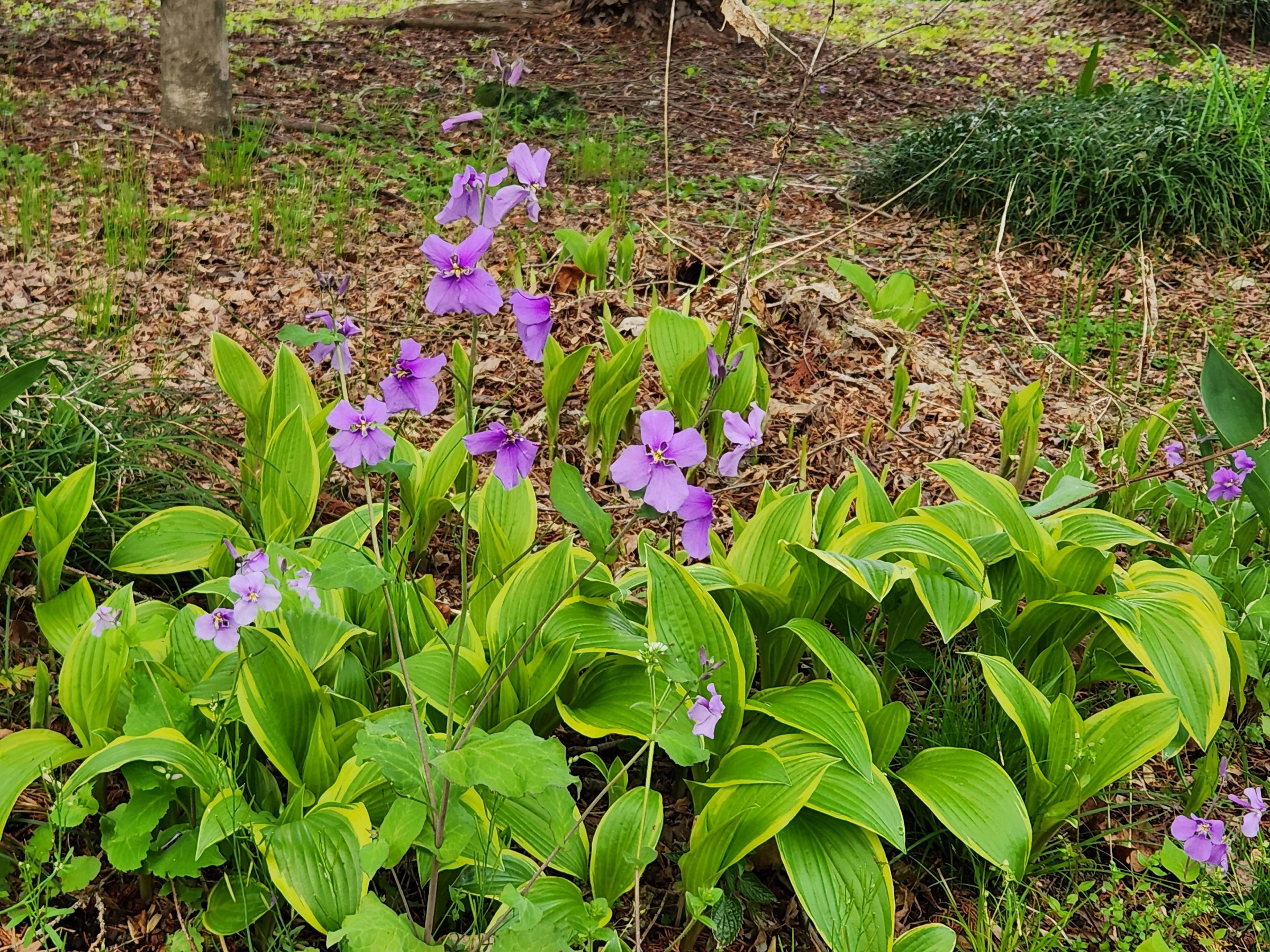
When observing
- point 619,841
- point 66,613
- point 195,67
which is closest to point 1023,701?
point 619,841

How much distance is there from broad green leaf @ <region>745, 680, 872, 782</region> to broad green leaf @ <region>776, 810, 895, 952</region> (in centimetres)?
11

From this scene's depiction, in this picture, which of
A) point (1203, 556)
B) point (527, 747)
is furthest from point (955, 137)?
point (527, 747)

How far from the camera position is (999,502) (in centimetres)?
186

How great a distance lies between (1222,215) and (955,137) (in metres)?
1.19

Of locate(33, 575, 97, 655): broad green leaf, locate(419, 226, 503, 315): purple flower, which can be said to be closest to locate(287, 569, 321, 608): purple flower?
locate(419, 226, 503, 315): purple flower

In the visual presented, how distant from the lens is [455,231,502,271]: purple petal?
103 centimetres

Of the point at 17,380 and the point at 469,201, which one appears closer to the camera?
the point at 469,201

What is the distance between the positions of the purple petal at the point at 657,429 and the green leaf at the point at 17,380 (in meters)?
1.16

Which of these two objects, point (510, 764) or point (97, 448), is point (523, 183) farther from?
point (97, 448)

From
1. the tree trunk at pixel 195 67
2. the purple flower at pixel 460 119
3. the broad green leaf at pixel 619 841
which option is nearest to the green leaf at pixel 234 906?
the broad green leaf at pixel 619 841

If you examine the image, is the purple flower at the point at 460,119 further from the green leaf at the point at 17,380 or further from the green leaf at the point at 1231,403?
the green leaf at the point at 1231,403

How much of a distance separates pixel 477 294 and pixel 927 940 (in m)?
1.05

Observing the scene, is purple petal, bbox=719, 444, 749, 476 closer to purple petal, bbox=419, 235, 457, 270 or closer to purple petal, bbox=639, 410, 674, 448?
purple petal, bbox=639, 410, 674, 448

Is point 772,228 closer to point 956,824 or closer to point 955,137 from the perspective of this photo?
point 955,137
